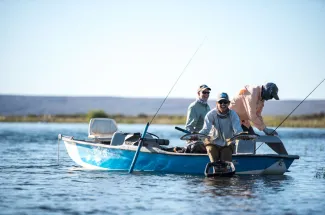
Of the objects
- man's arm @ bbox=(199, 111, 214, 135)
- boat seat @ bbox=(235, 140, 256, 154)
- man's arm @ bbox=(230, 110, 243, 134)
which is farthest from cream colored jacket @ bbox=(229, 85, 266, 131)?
man's arm @ bbox=(199, 111, 214, 135)

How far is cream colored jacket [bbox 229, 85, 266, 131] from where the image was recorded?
1594 cm

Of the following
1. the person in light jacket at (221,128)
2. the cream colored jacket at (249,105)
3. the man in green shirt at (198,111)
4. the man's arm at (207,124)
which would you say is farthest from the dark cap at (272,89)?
the man's arm at (207,124)

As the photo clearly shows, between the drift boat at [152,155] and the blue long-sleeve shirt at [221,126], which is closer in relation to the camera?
the blue long-sleeve shirt at [221,126]

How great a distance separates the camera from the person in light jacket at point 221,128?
1473 centimetres

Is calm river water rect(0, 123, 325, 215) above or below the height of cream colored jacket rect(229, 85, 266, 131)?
below

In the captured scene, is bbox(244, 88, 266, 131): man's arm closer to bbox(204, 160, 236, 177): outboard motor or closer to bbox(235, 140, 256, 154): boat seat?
bbox(235, 140, 256, 154): boat seat

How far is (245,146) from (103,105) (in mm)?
135064

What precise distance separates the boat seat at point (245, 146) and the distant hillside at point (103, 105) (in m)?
126

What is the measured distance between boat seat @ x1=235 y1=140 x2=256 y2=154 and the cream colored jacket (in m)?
0.36

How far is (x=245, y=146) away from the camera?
16.0m

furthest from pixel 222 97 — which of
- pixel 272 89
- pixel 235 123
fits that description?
pixel 272 89

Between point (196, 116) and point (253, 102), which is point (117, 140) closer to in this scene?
point (196, 116)

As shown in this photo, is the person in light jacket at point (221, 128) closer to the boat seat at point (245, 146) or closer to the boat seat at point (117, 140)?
the boat seat at point (245, 146)

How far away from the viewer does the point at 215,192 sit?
539 inches
